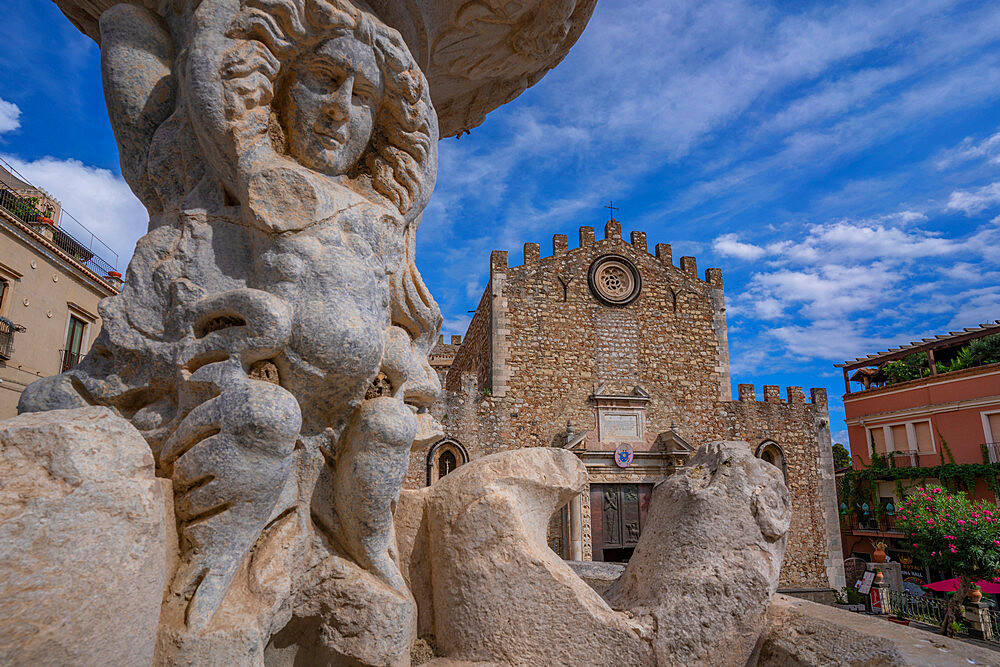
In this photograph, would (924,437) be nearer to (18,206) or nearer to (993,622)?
(993,622)

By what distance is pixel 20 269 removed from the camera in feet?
40.9

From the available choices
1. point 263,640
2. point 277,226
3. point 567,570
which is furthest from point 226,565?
point 567,570

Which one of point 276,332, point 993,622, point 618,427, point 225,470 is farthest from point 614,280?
point 225,470

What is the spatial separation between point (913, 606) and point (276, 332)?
1441cm

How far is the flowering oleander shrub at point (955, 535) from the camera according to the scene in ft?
38.8

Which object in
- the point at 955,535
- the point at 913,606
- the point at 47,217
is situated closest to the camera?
the point at 913,606

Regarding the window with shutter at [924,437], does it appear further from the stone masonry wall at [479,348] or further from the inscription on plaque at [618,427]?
the stone masonry wall at [479,348]

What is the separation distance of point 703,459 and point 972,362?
26725mm

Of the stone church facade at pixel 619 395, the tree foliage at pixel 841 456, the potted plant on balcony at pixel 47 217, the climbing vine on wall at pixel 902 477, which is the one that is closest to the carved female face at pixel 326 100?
the stone church facade at pixel 619 395

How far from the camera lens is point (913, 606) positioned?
12.1 meters

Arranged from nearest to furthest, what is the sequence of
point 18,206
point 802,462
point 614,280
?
point 18,206
point 802,462
point 614,280

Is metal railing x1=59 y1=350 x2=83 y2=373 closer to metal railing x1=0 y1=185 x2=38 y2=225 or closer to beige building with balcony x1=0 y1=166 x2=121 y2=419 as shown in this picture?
beige building with balcony x1=0 y1=166 x2=121 y2=419

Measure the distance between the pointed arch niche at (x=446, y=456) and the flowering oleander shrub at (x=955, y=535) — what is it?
9.85 meters

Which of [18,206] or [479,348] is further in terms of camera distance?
[479,348]
